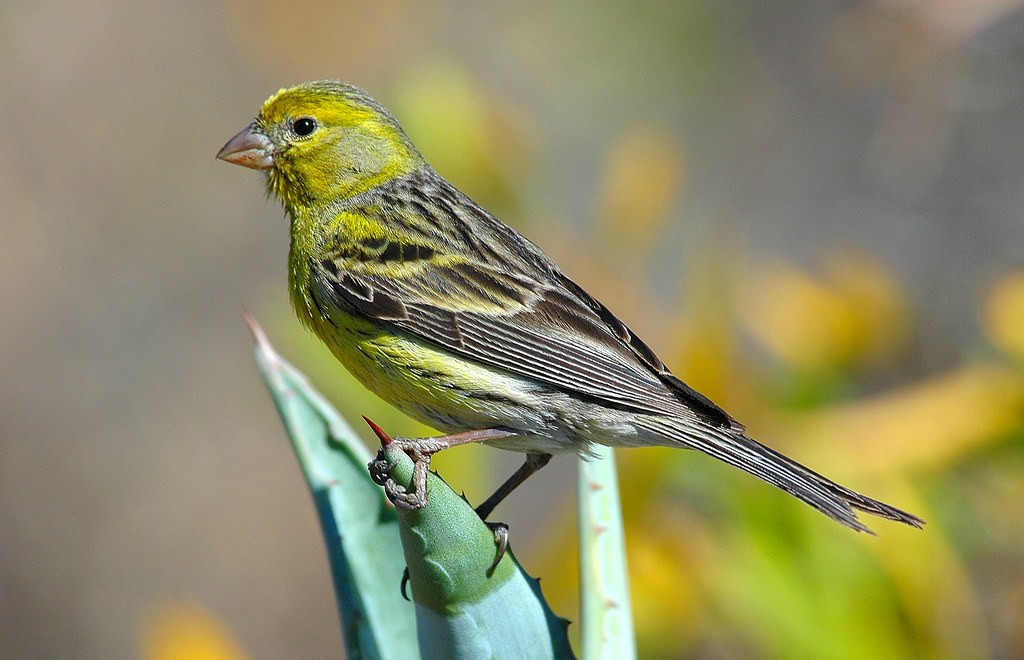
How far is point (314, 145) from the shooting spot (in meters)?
3.69

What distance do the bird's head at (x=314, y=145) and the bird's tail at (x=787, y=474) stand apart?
120cm

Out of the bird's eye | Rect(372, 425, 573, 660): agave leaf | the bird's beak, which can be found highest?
the bird's eye

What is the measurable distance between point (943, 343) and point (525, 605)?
7.96 feet

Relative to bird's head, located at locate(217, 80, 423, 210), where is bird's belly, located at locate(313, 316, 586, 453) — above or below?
below

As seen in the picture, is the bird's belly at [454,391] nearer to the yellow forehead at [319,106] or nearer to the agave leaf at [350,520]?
the agave leaf at [350,520]

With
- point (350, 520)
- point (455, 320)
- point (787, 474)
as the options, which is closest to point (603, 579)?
point (787, 474)

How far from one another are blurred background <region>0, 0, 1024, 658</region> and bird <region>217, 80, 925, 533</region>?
1.18 ft

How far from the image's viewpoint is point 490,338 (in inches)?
128

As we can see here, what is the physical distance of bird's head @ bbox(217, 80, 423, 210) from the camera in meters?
3.67

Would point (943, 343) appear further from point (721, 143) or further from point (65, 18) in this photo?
point (65, 18)

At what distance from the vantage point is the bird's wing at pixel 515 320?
319 cm

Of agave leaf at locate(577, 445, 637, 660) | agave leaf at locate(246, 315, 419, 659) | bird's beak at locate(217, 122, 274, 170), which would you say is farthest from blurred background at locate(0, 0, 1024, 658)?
agave leaf at locate(577, 445, 637, 660)

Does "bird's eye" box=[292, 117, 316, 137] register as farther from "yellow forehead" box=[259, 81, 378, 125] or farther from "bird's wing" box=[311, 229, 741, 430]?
"bird's wing" box=[311, 229, 741, 430]

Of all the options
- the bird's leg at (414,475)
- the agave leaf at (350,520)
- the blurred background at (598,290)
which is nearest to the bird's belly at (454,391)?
the agave leaf at (350,520)
